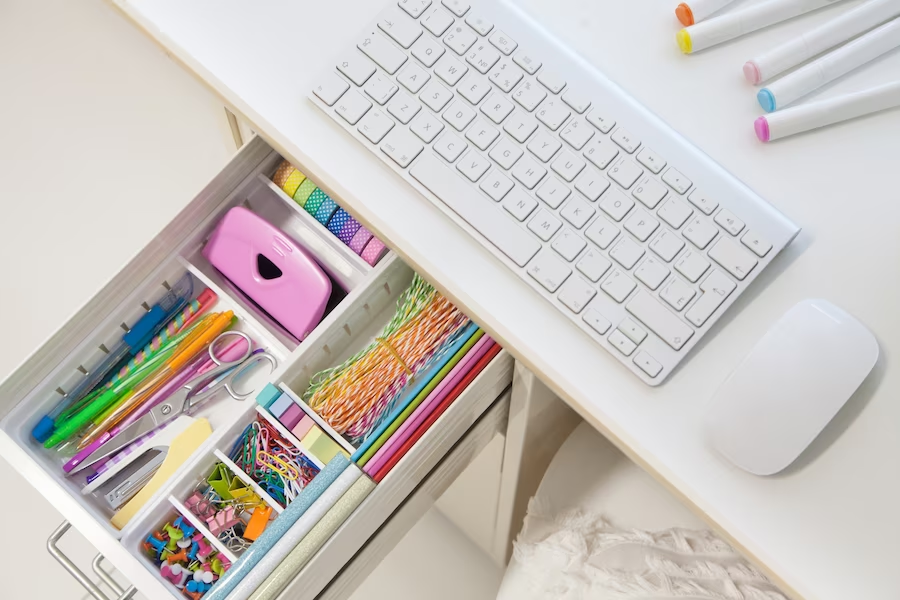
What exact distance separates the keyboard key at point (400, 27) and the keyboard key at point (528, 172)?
0.44 feet

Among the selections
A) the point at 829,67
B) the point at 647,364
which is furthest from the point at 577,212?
the point at 829,67

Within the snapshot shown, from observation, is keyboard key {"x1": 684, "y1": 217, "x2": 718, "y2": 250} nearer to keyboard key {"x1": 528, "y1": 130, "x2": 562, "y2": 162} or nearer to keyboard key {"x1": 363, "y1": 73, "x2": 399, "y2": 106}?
keyboard key {"x1": 528, "y1": 130, "x2": 562, "y2": 162}

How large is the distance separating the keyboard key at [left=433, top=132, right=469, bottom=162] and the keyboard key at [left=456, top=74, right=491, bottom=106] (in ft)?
0.11

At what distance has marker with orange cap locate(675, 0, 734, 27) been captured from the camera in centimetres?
69

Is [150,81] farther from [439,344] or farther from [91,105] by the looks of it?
[439,344]

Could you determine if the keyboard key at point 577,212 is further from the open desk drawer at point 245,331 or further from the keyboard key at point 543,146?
the open desk drawer at point 245,331

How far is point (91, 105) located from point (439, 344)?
938 millimetres

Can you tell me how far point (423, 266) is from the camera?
0.64m

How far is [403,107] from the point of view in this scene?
662 millimetres

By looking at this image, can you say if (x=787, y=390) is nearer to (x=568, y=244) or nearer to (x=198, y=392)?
(x=568, y=244)

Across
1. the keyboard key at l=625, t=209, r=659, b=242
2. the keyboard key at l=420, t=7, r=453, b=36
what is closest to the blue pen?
the keyboard key at l=420, t=7, r=453, b=36

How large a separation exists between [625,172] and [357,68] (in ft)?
0.74

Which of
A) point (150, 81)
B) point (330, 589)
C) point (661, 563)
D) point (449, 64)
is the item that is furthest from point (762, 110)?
point (150, 81)

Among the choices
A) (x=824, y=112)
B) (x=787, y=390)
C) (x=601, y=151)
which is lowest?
(x=787, y=390)
